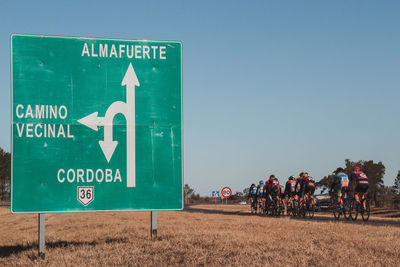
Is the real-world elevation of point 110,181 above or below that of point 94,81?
below

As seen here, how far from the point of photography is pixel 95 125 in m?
10.3

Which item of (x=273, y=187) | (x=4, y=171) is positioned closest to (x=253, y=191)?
(x=273, y=187)

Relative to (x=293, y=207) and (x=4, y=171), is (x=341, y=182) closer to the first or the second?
(x=293, y=207)

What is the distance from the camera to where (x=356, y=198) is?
70.6 ft

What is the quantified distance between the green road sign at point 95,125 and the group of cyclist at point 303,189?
1189cm

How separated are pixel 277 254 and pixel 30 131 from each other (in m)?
4.74

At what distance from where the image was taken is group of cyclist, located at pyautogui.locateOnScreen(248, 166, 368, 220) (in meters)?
20.9

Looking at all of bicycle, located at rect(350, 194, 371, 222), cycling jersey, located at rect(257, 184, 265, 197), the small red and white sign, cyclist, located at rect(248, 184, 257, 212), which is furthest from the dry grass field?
the small red and white sign

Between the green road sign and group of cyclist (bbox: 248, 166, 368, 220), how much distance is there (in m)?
11.9

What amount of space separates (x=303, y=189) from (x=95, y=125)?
16581mm

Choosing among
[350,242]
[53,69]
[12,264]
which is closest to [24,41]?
[53,69]

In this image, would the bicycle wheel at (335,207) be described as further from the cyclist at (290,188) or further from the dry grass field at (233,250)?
the dry grass field at (233,250)

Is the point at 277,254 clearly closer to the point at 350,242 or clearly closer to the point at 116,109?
the point at 350,242

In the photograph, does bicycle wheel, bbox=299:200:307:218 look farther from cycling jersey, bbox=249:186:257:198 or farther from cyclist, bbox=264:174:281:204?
cycling jersey, bbox=249:186:257:198
